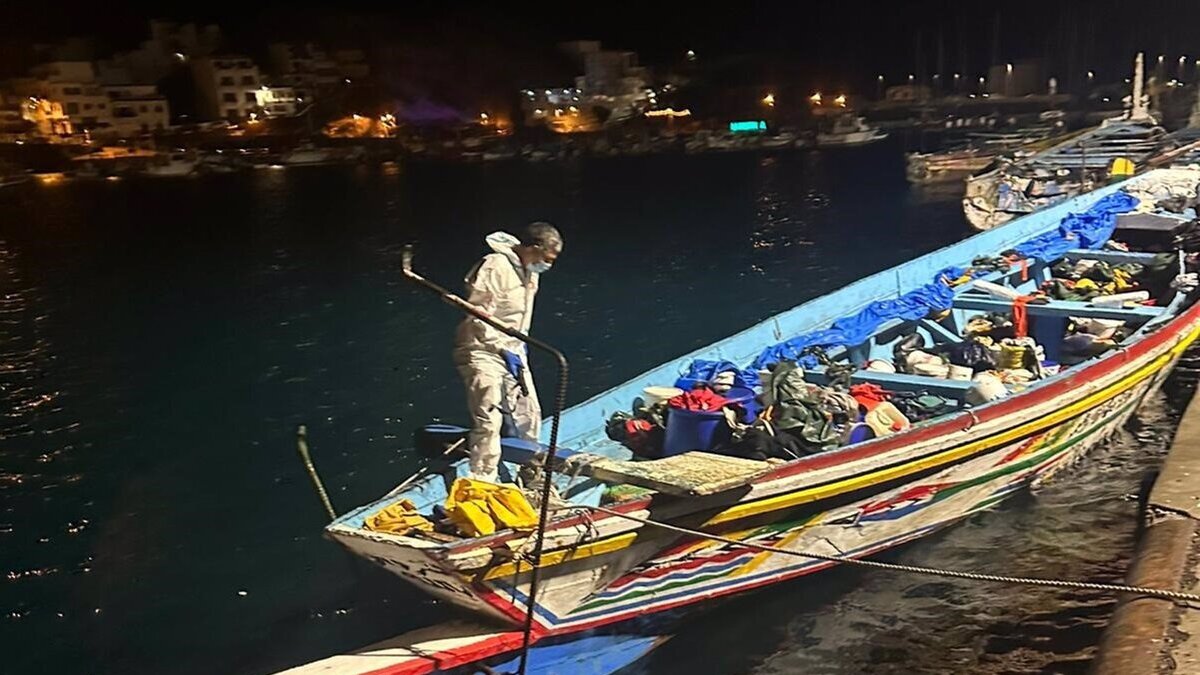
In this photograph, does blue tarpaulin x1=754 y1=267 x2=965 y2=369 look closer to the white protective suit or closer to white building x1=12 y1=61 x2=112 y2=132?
the white protective suit

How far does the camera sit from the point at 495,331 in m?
3.93

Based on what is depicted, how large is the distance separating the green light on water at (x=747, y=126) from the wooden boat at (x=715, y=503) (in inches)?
1712

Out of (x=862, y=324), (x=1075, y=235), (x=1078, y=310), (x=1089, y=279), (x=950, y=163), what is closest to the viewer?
(x=862, y=324)

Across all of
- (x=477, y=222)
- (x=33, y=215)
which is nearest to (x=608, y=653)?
(x=477, y=222)

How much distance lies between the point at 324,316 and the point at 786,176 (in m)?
26.8

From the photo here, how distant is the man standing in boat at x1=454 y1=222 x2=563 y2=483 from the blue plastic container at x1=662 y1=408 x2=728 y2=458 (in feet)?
2.84

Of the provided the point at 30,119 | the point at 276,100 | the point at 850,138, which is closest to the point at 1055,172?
the point at 276,100

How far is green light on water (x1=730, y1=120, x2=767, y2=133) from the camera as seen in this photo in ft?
158

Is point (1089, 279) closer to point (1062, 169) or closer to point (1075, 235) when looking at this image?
point (1075, 235)

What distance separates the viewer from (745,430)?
4430 millimetres

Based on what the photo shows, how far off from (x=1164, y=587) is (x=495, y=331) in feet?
8.56

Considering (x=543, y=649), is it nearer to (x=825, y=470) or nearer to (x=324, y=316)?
(x=825, y=470)

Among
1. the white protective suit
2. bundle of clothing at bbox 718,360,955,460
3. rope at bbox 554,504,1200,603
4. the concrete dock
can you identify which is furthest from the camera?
bundle of clothing at bbox 718,360,955,460

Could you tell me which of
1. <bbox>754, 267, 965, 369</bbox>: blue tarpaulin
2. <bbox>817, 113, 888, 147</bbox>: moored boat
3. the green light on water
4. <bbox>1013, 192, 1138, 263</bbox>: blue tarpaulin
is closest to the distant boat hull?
<bbox>817, 113, 888, 147</bbox>: moored boat
